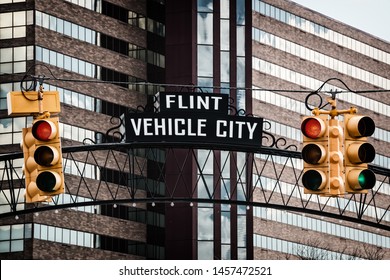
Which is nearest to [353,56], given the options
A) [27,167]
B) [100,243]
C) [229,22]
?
[229,22]

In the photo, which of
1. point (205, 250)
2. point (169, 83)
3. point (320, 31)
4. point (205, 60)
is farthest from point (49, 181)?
point (320, 31)

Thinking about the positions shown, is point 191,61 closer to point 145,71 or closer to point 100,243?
point 145,71

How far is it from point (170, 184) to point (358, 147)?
84615mm

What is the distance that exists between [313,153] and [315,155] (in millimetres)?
46

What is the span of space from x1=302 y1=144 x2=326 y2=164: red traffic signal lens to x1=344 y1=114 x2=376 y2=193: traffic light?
452mm

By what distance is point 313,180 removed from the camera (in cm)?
2062

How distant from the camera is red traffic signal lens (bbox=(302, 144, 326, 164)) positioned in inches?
808

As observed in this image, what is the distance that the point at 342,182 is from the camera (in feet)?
68.1

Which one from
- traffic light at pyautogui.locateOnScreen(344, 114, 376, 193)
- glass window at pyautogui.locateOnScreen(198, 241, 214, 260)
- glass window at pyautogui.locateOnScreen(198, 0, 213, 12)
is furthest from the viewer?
glass window at pyautogui.locateOnScreen(198, 0, 213, 12)

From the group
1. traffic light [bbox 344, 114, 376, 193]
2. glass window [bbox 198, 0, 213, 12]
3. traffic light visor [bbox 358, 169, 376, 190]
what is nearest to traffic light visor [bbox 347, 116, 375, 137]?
traffic light [bbox 344, 114, 376, 193]

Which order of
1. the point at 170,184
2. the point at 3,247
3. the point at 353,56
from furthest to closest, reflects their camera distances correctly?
the point at 353,56 < the point at 170,184 < the point at 3,247

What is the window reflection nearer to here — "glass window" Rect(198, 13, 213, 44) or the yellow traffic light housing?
"glass window" Rect(198, 13, 213, 44)

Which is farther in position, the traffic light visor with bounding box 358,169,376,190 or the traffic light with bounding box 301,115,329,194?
the traffic light visor with bounding box 358,169,376,190
